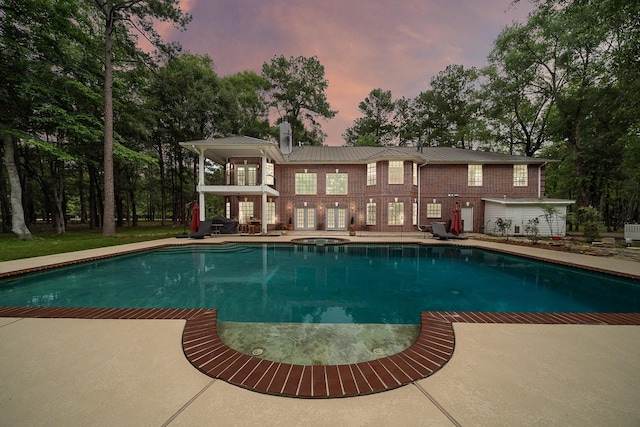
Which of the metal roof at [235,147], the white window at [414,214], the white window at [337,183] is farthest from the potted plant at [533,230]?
the metal roof at [235,147]

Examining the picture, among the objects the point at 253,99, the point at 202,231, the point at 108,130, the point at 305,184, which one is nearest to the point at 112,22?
the point at 108,130

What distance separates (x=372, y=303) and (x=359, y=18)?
20871mm

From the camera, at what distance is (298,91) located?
26.6 m

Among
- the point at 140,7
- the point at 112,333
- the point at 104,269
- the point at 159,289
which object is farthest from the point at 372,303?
the point at 140,7

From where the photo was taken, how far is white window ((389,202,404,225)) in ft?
54.7

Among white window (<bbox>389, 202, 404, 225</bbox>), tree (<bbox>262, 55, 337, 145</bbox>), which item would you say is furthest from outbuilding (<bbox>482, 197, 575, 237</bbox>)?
tree (<bbox>262, 55, 337, 145</bbox>)

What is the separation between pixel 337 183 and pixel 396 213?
5.06 meters

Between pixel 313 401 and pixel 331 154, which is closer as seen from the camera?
pixel 313 401

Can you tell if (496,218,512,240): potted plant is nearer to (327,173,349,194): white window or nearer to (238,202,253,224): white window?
(327,173,349,194): white window

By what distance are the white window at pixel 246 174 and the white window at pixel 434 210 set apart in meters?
13.5

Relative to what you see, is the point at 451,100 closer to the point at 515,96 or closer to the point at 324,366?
the point at 515,96

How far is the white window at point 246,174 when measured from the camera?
17.2 meters

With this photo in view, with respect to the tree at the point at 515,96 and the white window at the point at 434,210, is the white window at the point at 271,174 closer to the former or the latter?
the white window at the point at 434,210

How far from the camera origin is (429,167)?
17.8 m
